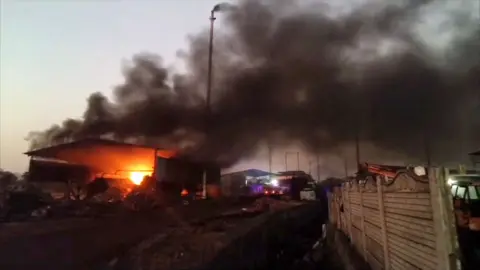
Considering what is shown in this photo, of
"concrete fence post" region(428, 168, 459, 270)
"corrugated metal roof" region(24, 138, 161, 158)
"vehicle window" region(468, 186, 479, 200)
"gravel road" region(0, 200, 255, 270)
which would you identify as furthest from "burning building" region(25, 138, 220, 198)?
"concrete fence post" region(428, 168, 459, 270)

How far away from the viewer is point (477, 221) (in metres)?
6.18

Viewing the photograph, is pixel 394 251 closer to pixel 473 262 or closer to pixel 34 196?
pixel 473 262

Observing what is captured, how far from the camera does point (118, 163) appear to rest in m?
31.8

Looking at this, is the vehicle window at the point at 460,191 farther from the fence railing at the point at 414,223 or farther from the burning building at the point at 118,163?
the burning building at the point at 118,163

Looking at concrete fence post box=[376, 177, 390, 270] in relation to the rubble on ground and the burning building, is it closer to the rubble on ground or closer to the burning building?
the rubble on ground

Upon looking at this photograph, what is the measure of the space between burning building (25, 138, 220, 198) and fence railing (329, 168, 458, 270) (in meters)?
23.7

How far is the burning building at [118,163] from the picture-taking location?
29.6 meters

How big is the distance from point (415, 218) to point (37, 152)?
31.7 meters

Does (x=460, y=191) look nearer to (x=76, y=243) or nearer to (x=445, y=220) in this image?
(x=445, y=220)

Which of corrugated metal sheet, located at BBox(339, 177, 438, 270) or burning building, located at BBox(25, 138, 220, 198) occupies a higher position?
burning building, located at BBox(25, 138, 220, 198)

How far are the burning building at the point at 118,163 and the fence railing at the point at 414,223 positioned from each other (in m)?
23.7

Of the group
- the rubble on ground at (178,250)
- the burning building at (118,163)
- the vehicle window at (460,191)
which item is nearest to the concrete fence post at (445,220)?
the vehicle window at (460,191)

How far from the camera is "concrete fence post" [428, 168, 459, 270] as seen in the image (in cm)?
336

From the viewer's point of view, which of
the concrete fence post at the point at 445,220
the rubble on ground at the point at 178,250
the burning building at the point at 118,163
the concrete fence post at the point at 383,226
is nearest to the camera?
the concrete fence post at the point at 445,220
